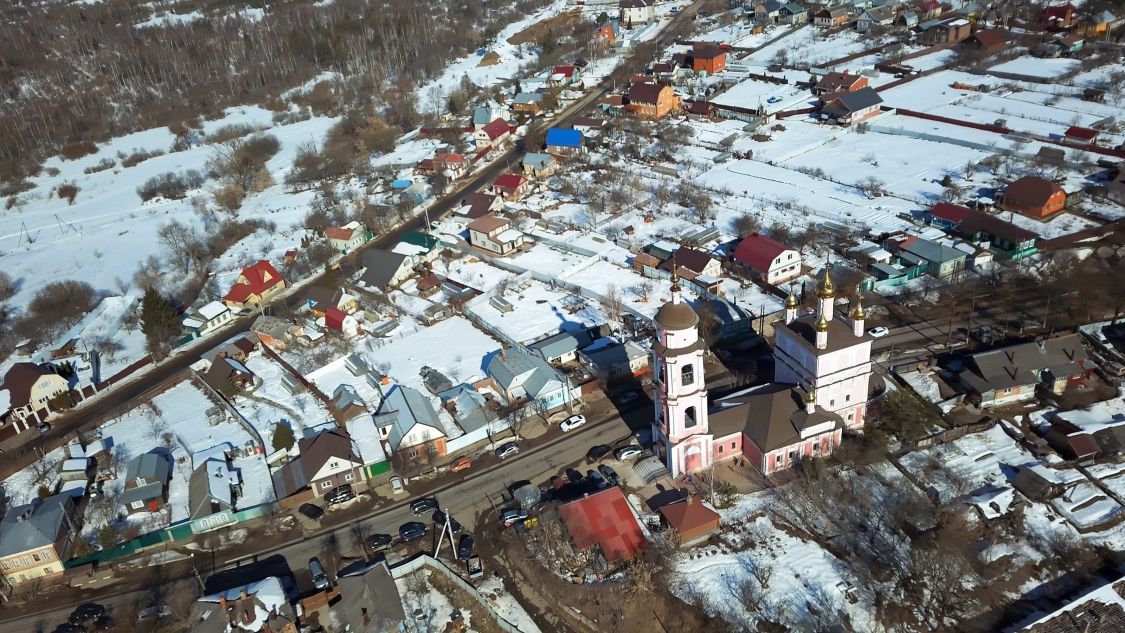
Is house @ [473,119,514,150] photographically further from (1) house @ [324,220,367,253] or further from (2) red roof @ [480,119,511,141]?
(1) house @ [324,220,367,253]

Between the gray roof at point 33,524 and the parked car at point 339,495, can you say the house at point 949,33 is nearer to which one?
the parked car at point 339,495

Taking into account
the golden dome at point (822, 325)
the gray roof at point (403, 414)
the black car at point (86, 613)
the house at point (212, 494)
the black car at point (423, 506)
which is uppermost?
the golden dome at point (822, 325)

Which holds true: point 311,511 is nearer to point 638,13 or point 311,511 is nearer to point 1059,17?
point 1059,17

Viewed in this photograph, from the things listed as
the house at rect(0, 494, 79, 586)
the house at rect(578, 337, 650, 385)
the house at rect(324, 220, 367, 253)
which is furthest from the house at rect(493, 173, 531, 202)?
the house at rect(0, 494, 79, 586)

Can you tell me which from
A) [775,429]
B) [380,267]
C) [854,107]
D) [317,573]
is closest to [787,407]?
[775,429]

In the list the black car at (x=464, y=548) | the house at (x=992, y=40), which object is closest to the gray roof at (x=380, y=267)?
the black car at (x=464, y=548)
